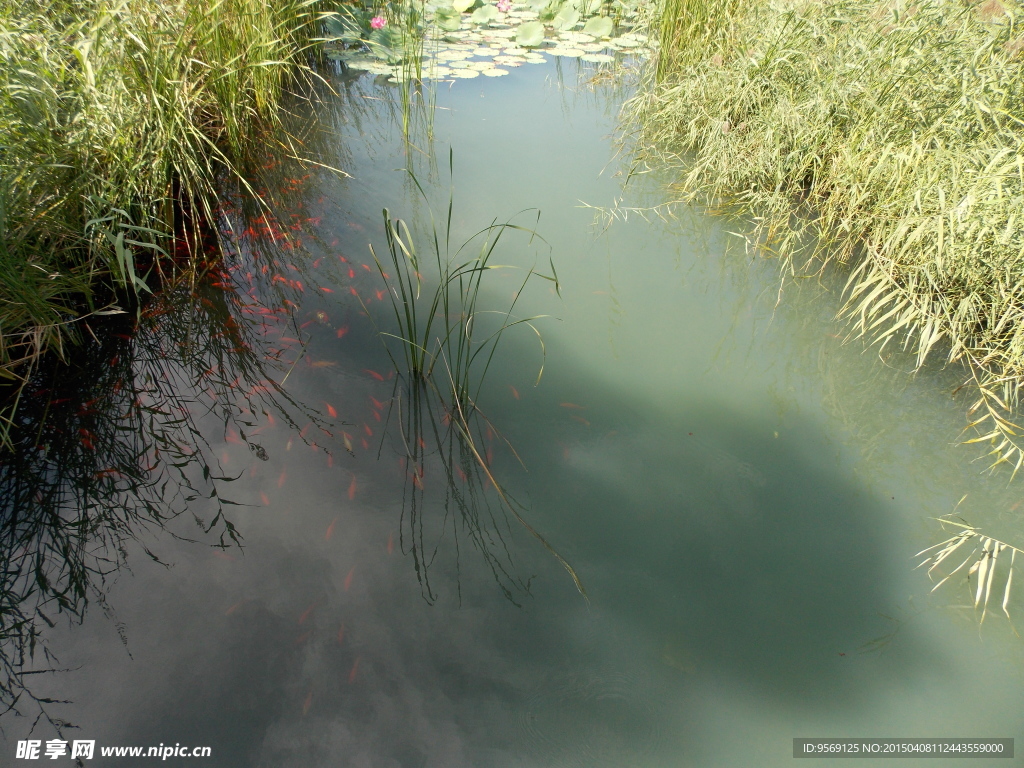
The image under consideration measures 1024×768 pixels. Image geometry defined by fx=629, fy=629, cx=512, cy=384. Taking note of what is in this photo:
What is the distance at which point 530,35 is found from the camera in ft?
13.5

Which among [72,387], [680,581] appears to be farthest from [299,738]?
[72,387]

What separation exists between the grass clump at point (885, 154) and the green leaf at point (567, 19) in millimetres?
1483

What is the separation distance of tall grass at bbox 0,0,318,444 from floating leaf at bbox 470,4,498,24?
2366 millimetres

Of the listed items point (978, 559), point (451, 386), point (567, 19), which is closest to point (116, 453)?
point (451, 386)

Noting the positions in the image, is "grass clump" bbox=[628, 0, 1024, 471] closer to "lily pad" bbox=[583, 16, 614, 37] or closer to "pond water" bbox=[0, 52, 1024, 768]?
"pond water" bbox=[0, 52, 1024, 768]

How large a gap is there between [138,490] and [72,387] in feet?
1.49

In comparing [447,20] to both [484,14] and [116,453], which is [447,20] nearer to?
[484,14]

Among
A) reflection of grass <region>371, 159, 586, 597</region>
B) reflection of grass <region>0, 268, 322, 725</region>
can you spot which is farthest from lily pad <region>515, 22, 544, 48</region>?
reflection of grass <region>0, 268, 322, 725</region>

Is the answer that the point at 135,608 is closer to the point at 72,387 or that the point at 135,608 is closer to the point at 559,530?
the point at 72,387

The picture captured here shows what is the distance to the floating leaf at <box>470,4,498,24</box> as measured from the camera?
14.4 ft

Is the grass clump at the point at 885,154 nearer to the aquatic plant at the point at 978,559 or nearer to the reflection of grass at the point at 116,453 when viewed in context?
the aquatic plant at the point at 978,559

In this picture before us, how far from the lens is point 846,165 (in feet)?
7.63

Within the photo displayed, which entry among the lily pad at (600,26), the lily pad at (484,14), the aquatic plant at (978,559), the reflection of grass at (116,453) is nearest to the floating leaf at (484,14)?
the lily pad at (484,14)

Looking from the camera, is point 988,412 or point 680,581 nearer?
point 680,581
